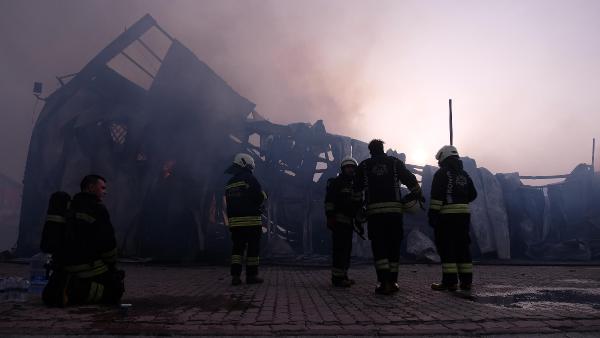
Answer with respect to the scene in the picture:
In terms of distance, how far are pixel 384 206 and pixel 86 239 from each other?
129 inches

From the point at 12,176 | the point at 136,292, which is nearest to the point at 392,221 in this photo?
the point at 136,292

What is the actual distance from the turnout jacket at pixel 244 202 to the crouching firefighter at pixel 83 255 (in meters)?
2.28

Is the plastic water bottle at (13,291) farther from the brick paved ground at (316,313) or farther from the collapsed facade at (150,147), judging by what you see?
the collapsed facade at (150,147)

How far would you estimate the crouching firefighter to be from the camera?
400cm

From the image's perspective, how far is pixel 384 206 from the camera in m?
5.24

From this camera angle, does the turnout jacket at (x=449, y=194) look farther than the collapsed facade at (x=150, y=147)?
No

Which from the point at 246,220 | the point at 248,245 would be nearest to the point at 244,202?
the point at 246,220

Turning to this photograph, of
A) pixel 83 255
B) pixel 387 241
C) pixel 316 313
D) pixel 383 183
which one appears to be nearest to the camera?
pixel 316 313

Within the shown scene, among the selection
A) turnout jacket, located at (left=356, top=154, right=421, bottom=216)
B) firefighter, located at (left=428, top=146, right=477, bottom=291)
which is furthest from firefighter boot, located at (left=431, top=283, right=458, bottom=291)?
turnout jacket, located at (left=356, top=154, right=421, bottom=216)

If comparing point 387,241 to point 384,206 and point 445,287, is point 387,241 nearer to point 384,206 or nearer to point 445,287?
point 384,206

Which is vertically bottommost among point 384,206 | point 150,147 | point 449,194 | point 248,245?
point 248,245

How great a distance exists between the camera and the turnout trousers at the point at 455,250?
5.34 meters

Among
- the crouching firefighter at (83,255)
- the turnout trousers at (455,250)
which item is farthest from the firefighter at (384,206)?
the crouching firefighter at (83,255)

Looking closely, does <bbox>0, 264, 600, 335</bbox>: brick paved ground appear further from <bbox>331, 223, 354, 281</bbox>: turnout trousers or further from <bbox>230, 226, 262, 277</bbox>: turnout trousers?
<bbox>230, 226, 262, 277</bbox>: turnout trousers
